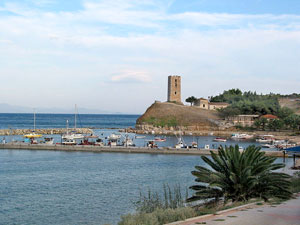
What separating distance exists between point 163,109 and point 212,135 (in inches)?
877

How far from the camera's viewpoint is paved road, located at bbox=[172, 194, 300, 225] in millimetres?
13320

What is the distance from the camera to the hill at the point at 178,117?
11454 centimetres

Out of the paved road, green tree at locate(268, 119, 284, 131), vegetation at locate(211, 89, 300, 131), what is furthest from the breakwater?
vegetation at locate(211, 89, 300, 131)

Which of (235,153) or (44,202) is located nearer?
(235,153)

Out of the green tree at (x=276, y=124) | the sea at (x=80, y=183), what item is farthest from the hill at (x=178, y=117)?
the sea at (x=80, y=183)

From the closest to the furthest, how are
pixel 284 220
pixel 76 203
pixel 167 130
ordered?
pixel 284 220 < pixel 76 203 < pixel 167 130

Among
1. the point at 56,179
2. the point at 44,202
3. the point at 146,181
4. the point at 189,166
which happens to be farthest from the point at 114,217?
the point at 189,166

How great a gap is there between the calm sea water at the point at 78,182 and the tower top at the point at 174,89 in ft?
269

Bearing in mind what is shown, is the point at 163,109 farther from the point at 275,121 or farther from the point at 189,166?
the point at 189,166

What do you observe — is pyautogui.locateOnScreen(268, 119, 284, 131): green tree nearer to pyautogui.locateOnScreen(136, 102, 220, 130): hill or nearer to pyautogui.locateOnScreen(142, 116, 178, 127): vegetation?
pyautogui.locateOnScreen(136, 102, 220, 130): hill

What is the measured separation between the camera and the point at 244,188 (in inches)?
700

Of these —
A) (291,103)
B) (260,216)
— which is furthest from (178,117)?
(260,216)

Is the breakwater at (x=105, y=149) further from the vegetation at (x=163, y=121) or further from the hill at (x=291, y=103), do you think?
the hill at (x=291, y=103)

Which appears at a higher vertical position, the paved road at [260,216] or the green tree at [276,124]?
the green tree at [276,124]
